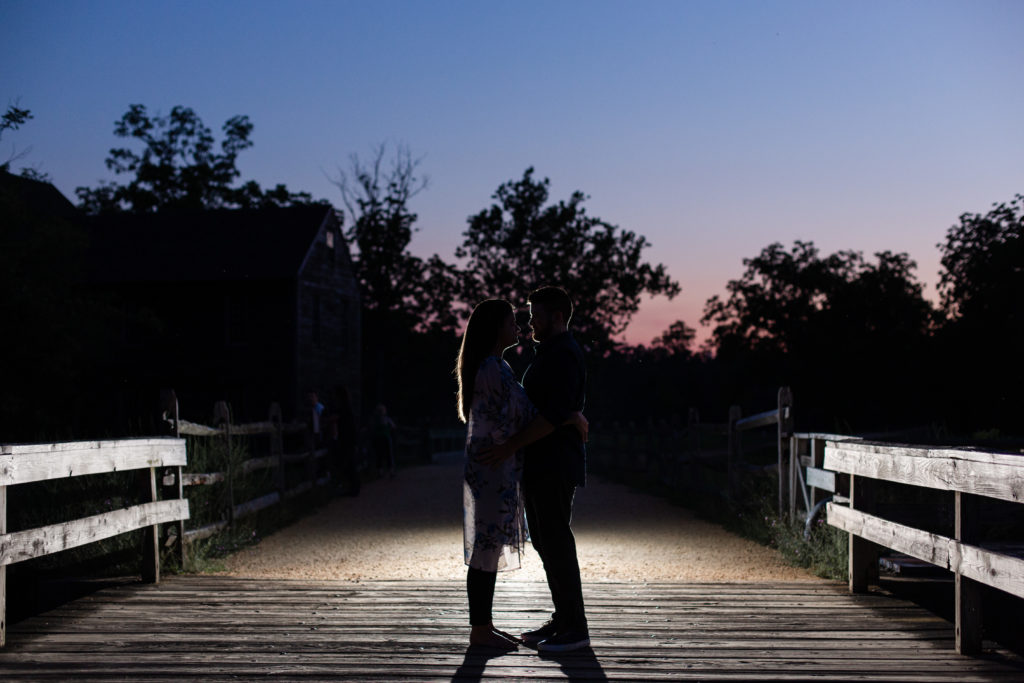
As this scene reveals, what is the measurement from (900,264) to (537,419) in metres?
58.3

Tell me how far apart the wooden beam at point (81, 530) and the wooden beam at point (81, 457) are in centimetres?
29

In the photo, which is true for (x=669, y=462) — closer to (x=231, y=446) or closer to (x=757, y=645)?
(x=231, y=446)

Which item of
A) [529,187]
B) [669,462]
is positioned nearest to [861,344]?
[529,187]

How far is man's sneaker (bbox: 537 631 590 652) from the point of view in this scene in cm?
516

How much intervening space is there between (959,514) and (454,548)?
22.4ft

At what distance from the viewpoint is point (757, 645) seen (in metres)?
5.39

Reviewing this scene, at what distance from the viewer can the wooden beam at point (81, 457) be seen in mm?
5336

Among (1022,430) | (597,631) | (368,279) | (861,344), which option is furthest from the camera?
(861,344)

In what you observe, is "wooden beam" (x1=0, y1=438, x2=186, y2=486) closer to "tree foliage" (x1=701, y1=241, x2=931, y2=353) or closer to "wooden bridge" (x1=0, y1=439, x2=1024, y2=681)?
"wooden bridge" (x1=0, y1=439, x2=1024, y2=681)

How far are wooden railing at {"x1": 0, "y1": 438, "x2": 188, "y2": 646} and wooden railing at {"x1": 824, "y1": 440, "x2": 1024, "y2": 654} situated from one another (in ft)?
15.7

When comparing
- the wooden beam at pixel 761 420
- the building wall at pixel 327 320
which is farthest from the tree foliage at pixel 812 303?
the wooden beam at pixel 761 420

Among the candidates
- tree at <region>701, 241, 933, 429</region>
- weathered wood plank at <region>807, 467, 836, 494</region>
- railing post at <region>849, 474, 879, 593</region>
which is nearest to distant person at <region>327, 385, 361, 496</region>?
weathered wood plank at <region>807, 467, 836, 494</region>

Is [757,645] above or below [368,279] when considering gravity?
below

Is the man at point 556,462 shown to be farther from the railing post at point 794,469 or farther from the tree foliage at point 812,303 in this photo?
the tree foliage at point 812,303
